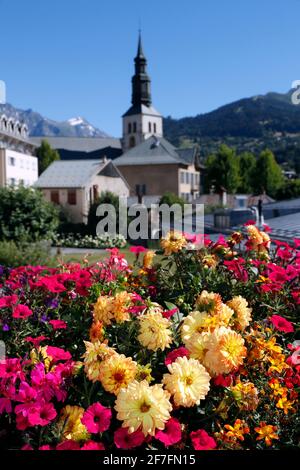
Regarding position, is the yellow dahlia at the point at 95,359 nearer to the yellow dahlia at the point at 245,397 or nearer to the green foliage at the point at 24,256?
the yellow dahlia at the point at 245,397

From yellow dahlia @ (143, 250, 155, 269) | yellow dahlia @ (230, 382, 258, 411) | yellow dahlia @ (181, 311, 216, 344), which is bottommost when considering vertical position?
yellow dahlia @ (230, 382, 258, 411)

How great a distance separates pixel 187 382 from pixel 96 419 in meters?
0.44

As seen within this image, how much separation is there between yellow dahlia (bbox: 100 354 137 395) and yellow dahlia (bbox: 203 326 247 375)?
375mm

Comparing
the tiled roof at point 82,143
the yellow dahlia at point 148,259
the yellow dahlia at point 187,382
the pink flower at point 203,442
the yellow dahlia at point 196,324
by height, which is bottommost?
the pink flower at point 203,442

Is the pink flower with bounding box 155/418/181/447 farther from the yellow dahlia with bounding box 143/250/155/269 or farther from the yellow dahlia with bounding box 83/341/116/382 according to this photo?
the yellow dahlia with bounding box 143/250/155/269

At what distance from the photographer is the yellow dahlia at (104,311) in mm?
2846

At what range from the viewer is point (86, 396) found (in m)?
2.32

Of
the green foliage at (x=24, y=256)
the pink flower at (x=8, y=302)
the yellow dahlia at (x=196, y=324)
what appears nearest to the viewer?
the yellow dahlia at (x=196, y=324)

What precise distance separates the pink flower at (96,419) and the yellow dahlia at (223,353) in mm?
557

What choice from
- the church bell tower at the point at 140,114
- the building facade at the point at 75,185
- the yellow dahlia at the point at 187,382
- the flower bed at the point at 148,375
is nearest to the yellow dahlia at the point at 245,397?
the flower bed at the point at 148,375

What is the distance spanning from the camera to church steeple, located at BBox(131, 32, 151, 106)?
3669 inches

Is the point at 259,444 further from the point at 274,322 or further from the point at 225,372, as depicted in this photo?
the point at 274,322

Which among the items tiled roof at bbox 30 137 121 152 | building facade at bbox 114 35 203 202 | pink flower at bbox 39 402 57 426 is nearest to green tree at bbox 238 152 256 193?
building facade at bbox 114 35 203 202
